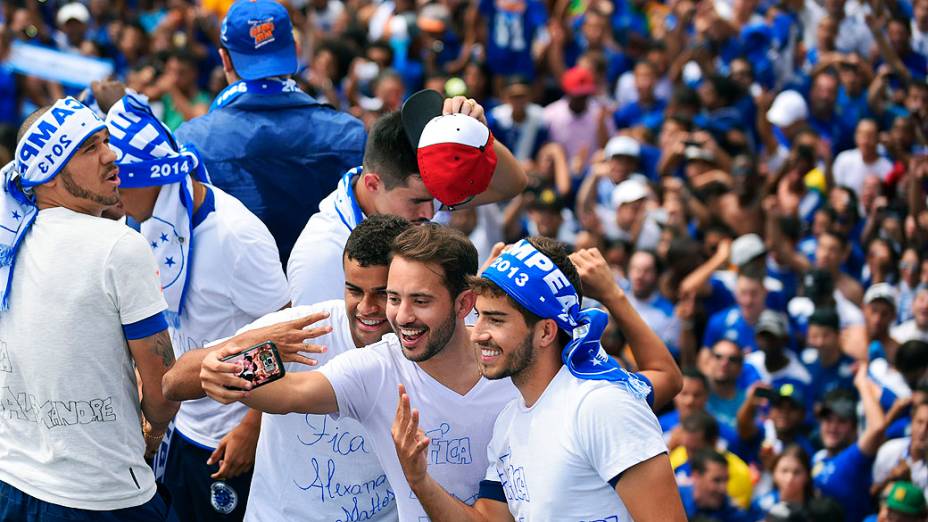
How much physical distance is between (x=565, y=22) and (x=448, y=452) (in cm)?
1032

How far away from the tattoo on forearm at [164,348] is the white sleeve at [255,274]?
757mm

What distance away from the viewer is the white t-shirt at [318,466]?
4551 millimetres

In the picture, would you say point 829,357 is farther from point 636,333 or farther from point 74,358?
point 74,358

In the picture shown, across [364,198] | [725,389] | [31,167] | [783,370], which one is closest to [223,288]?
[364,198]

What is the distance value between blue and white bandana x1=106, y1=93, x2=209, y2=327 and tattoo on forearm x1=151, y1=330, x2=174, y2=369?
27.7 inches

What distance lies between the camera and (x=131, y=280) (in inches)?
167

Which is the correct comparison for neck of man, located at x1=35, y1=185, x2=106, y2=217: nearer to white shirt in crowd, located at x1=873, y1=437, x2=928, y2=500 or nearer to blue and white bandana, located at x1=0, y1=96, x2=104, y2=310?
blue and white bandana, located at x1=0, y1=96, x2=104, y2=310

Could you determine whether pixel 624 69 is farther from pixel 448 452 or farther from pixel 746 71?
pixel 448 452

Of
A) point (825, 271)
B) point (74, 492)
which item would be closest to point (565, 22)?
point (825, 271)

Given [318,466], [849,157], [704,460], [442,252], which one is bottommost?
[704,460]

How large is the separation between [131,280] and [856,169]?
801cm

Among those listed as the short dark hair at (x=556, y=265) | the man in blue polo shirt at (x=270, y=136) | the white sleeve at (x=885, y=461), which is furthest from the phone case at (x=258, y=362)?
the white sleeve at (x=885, y=461)

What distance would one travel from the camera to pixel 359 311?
14.6ft

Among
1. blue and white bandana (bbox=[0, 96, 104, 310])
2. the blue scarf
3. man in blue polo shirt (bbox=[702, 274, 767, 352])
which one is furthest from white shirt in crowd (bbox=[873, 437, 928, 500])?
blue and white bandana (bbox=[0, 96, 104, 310])
